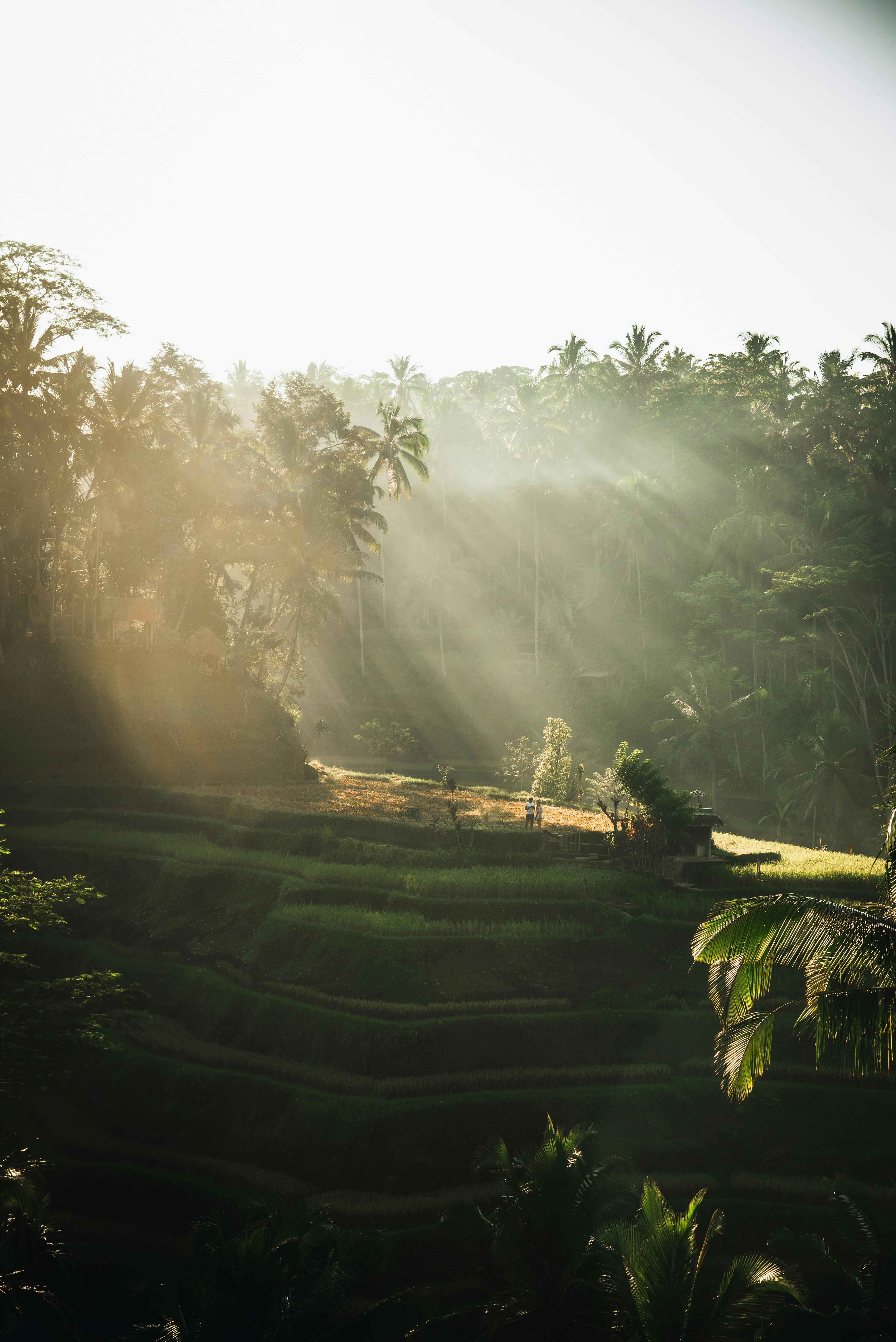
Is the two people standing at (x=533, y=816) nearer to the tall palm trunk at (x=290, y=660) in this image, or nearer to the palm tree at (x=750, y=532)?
the tall palm trunk at (x=290, y=660)

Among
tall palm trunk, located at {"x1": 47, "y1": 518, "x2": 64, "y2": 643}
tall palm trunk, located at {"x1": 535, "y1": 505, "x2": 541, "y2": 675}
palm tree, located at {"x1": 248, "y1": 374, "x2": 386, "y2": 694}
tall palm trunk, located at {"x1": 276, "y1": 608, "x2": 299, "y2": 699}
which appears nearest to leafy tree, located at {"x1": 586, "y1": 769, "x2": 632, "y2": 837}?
tall palm trunk, located at {"x1": 276, "y1": 608, "x2": 299, "y2": 699}

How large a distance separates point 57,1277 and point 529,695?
4695 cm

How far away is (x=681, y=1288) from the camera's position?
303 inches

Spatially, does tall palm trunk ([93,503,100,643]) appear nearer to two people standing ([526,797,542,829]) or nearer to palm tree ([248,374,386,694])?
palm tree ([248,374,386,694])

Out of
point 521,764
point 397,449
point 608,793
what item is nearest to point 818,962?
point 608,793

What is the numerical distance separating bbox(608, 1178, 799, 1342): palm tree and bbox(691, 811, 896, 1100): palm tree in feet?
5.56

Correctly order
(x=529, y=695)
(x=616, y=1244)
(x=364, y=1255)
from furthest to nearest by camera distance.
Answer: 1. (x=529, y=695)
2. (x=364, y=1255)
3. (x=616, y=1244)

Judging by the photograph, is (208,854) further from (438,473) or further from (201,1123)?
(438,473)

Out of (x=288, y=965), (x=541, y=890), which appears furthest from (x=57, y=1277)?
(x=541, y=890)

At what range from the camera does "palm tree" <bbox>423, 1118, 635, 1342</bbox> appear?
878 cm

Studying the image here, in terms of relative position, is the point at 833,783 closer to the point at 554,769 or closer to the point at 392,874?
the point at 554,769

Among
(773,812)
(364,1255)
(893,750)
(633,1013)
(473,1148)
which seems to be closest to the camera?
(893,750)

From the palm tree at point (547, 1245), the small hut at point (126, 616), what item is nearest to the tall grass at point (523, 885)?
the palm tree at point (547, 1245)

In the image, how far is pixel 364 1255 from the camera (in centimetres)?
960
